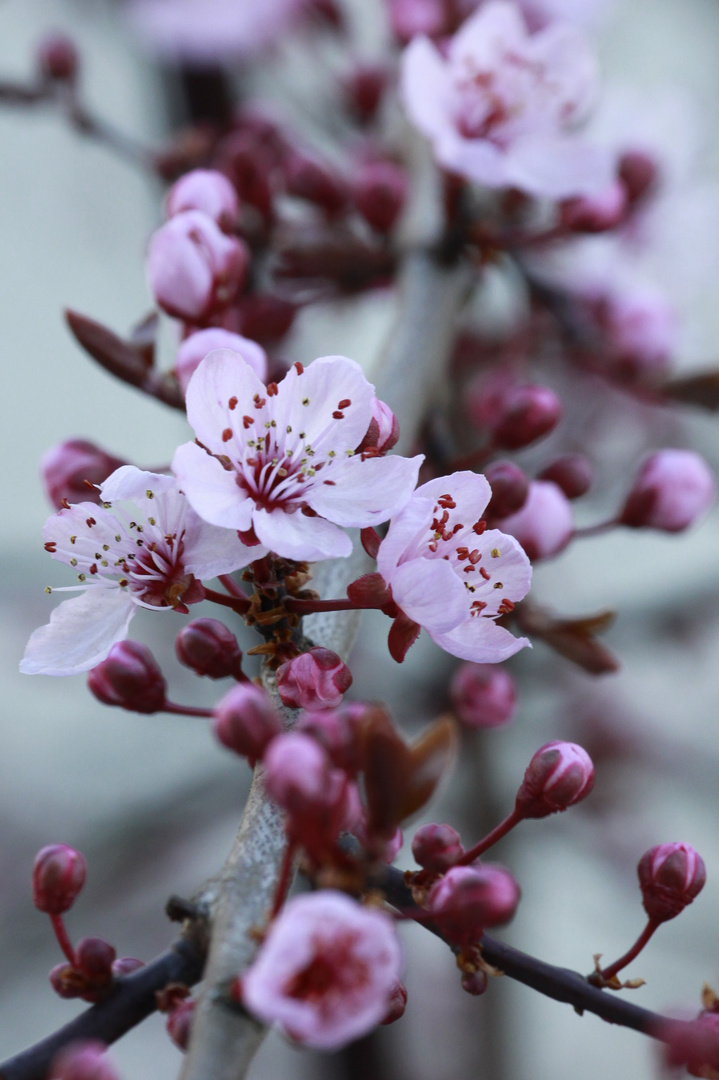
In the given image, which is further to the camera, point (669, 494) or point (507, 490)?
point (669, 494)

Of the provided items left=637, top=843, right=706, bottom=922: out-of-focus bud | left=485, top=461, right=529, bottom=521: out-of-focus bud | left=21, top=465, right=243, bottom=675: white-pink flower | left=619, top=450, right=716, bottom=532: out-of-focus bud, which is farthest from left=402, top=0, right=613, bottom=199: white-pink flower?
left=637, top=843, right=706, bottom=922: out-of-focus bud

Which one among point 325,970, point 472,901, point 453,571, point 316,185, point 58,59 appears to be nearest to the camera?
point 325,970

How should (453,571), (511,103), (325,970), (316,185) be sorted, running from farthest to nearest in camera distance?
(316,185) → (511,103) → (453,571) → (325,970)

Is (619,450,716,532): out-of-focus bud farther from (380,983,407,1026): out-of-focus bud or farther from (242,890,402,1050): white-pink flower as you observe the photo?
(242,890,402,1050): white-pink flower

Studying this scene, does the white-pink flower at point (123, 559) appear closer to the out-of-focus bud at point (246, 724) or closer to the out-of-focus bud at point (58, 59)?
the out-of-focus bud at point (246, 724)

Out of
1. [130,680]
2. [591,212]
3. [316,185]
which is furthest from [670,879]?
[316,185]

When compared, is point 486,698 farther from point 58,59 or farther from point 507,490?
point 58,59
